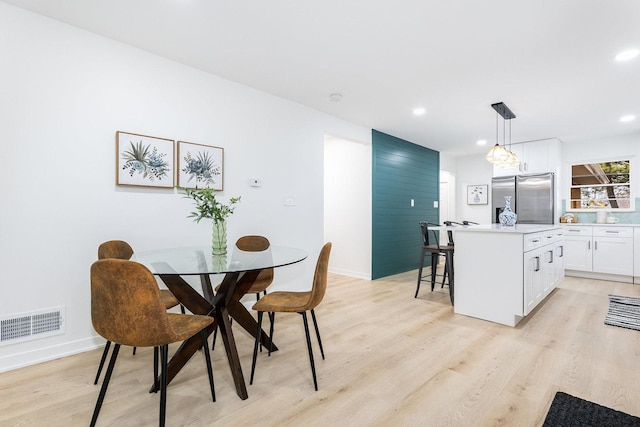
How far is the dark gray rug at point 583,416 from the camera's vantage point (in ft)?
5.39

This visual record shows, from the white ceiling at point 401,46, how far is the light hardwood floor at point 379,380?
2486 millimetres

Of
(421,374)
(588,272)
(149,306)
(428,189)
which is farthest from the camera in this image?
(428,189)

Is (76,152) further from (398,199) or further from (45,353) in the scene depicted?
(398,199)

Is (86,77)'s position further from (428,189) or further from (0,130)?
(428,189)

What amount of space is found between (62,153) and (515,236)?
397 centimetres

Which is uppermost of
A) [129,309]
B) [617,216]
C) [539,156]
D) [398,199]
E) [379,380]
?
[539,156]

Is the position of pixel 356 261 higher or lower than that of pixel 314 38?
lower

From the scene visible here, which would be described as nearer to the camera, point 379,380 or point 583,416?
point 583,416

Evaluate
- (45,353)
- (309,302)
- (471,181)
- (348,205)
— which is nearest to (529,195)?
(471,181)

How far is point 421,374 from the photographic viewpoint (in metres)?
2.18

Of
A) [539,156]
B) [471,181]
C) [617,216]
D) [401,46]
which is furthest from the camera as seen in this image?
[471,181]

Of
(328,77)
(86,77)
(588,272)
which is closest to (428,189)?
(588,272)

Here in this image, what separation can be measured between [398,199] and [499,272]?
2.77 metres

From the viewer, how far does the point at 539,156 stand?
582 centimetres
